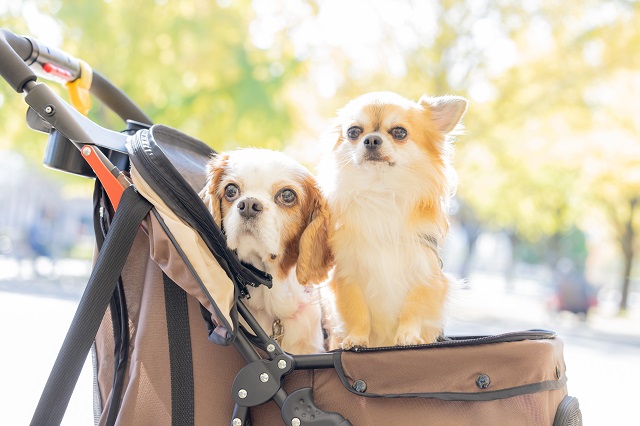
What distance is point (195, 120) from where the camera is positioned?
10.6 m

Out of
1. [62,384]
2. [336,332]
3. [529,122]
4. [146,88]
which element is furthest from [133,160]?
[529,122]

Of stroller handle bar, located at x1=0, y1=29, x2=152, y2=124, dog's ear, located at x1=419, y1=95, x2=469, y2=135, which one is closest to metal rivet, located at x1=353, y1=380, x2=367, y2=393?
dog's ear, located at x1=419, y1=95, x2=469, y2=135

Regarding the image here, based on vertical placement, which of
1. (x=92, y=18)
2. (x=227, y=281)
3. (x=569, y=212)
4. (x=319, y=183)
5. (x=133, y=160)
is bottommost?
(x=227, y=281)

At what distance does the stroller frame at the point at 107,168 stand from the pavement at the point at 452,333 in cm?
69

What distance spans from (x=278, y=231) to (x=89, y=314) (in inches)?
24.0

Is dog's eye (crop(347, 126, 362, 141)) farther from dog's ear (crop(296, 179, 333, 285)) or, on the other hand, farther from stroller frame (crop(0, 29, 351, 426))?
stroller frame (crop(0, 29, 351, 426))

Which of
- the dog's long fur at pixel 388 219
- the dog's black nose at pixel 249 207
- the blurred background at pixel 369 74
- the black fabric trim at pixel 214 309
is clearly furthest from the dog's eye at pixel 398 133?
the blurred background at pixel 369 74

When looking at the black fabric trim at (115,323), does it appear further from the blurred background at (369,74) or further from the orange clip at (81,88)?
the blurred background at (369,74)

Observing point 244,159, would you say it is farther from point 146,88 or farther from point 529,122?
point 529,122

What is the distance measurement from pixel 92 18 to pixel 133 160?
927 cm

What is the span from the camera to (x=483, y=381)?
1.50 metres

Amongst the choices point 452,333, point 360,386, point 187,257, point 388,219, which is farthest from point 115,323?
point 452,333

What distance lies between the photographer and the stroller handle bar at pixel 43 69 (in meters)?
1.75

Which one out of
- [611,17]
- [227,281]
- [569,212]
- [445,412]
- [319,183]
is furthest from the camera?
[569,212]
